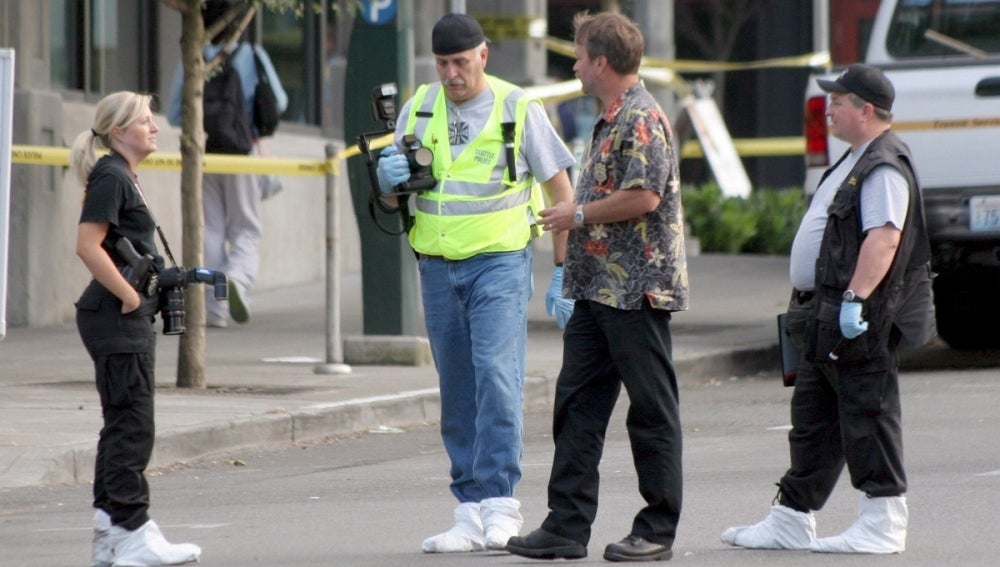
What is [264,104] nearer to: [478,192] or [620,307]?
[478,192]

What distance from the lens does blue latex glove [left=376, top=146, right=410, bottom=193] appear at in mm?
6570

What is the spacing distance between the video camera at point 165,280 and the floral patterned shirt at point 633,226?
1.27 metres

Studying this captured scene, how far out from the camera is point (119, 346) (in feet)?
20.6

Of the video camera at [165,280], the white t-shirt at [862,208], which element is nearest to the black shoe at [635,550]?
the white t-shirt at [862,208]

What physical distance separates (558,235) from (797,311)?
856mm

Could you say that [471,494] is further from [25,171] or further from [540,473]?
[25,171]

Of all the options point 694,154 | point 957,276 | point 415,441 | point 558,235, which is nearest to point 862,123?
point 558,235

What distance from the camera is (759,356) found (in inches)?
506

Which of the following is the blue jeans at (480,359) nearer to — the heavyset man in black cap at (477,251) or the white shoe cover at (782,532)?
the heavyset man in black cap at (477,251)

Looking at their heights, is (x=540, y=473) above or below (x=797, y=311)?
below

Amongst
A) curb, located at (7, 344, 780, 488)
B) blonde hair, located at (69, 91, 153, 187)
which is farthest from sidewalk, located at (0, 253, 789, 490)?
blonde hair, located at (69, 91, 153, 187)

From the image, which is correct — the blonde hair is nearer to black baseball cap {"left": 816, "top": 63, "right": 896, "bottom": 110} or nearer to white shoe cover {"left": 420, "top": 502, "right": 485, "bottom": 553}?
white shoe cover {"left": 420, "top": 502, "right": 485, "bottom": 553}

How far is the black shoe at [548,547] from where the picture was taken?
621 cm

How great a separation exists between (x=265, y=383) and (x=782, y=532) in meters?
4.94
